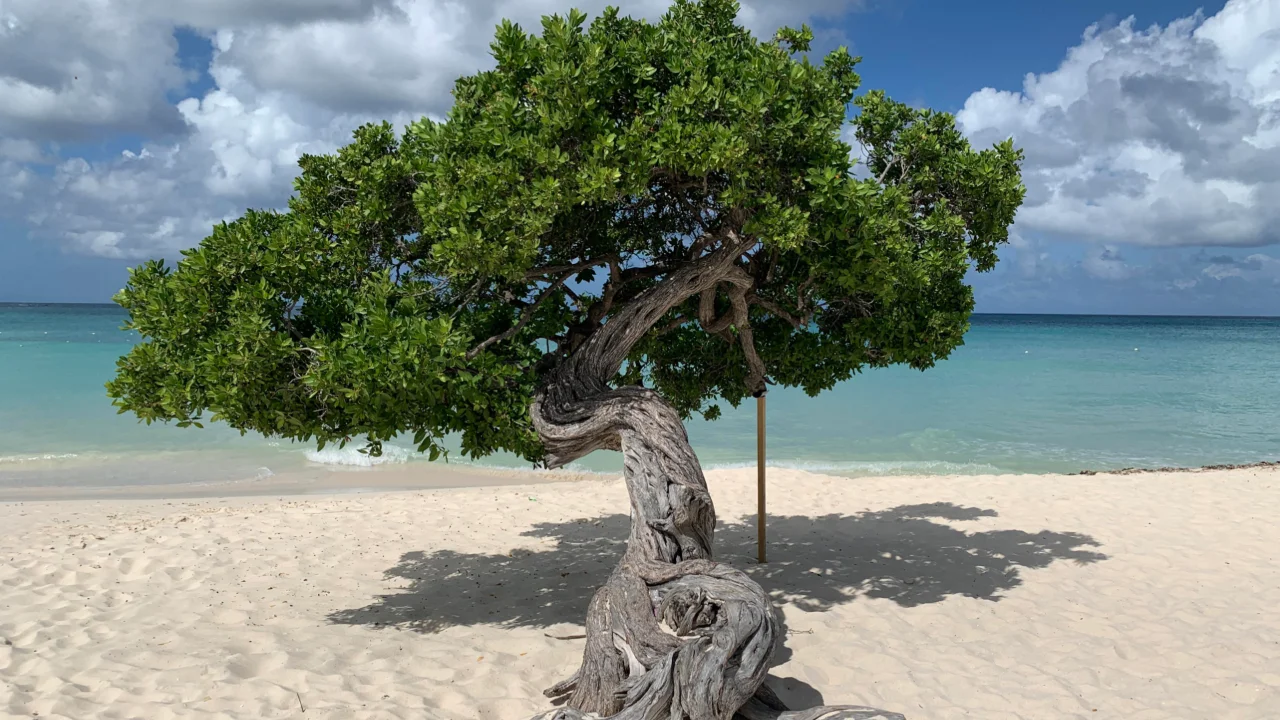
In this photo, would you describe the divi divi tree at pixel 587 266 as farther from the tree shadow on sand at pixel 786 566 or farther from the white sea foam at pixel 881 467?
the white sea foam at pixel 881 467

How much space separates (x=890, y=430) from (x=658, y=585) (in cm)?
1877

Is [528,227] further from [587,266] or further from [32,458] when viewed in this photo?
[32,458]

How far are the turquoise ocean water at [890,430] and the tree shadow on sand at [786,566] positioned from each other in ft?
21.6

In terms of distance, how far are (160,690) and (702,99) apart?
504 cm

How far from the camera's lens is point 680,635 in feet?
16.5

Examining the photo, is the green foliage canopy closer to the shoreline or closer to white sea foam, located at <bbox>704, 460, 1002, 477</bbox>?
the shoreline

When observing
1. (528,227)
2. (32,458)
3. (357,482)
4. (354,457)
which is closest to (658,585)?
(528,227)

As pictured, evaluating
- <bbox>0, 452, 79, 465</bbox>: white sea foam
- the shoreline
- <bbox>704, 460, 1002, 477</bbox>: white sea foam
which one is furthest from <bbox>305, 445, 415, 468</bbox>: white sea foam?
<bbox>704, 460, 1002, 477</bbox>: white sea foam

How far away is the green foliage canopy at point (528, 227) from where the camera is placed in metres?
5.23

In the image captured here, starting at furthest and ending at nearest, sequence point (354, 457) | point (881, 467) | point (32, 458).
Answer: point (881, 467)
point (354, 457)
point (32, 458)

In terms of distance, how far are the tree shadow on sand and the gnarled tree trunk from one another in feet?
6.22

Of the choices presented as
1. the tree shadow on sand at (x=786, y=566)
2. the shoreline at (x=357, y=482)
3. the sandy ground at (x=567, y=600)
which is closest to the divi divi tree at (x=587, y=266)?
the sandy ground at (x=567, y=600)

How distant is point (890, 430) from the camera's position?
22875 millimetres

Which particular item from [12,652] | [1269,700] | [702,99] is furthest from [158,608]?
[1269,700]
